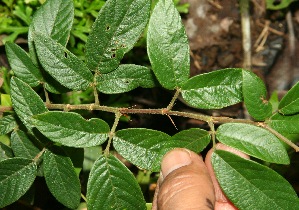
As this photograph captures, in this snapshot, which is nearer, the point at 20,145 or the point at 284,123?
the point at 284,123

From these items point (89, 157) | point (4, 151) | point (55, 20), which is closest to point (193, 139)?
point (55, 20)

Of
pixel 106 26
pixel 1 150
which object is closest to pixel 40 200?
pixel 1 150

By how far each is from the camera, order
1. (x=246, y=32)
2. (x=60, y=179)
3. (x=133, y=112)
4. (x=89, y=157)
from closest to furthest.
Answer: (x=133, y=112), (x=60, y=179), (x=89, y=157), (x=246, y=32)

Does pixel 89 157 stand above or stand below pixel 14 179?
below

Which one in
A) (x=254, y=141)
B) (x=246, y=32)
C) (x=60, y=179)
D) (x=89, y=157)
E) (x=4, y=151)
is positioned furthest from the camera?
(x=246, y=32)

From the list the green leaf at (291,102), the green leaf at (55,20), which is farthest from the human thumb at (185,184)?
the green leaf at (55,20)

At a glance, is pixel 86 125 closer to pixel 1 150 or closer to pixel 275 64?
pixel 1 150

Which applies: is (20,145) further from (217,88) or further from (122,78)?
(217,88)
